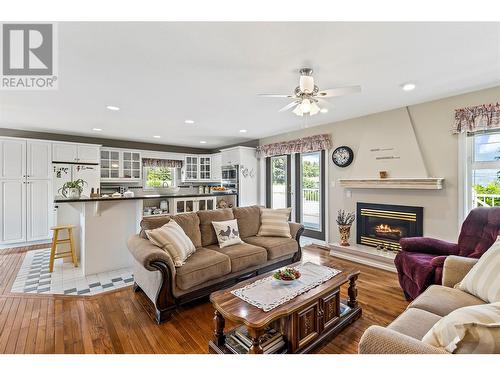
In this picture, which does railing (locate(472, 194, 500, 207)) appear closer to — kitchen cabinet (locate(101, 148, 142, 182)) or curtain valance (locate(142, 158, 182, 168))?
curtain valance (locate(142, 158, 182, 168))

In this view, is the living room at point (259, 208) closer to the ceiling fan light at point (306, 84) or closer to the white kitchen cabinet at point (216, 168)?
the ceiling fan light at point (306, 84)

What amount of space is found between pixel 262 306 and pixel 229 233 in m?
1.56

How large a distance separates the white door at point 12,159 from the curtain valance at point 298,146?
4934 millimetres

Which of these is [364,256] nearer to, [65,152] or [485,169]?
[485,169]

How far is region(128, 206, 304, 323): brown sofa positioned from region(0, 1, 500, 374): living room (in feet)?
0.07

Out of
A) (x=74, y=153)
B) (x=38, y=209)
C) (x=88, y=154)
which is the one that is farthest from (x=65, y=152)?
(x=38, y=209)

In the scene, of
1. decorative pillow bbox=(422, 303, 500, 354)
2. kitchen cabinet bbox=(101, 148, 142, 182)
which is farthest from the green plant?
kitchen cabinet bbox=(101, 148, 142, 182)

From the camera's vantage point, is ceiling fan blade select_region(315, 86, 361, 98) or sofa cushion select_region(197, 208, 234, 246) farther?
sofa cushion select_region(197, 208, 234, 246)

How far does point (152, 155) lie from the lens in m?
6.55

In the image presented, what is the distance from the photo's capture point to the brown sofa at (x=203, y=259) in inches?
86.9

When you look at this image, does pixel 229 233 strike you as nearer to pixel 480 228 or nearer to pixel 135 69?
pixel 135 69

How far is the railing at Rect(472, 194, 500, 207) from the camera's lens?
9.72 feet

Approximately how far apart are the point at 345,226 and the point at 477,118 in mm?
2242

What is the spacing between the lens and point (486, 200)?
3.02 m
